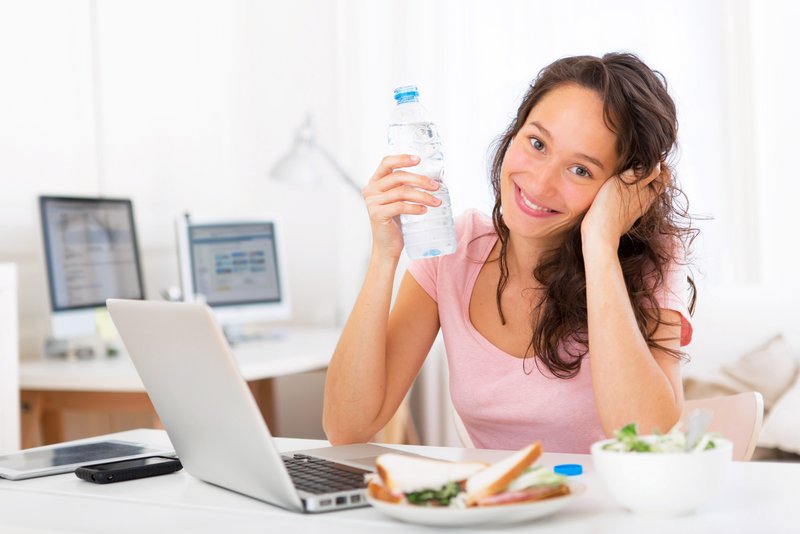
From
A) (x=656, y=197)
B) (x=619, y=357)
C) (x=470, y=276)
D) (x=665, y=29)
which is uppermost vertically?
(x=665, y=29)

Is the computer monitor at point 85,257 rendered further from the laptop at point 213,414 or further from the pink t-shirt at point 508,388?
the laptop at point 213,414

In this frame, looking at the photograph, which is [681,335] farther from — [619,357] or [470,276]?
[470,276]

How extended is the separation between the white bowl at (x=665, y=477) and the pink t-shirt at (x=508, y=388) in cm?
65

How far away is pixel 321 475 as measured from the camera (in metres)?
1.08

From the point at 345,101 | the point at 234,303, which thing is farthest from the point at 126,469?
the point at 345,101

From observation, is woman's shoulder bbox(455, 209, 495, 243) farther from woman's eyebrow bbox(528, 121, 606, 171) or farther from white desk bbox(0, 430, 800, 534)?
→ white desk bbox(0, 430, 800, 534)

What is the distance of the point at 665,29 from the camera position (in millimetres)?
3416

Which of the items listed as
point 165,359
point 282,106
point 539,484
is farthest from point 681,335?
point 282,106

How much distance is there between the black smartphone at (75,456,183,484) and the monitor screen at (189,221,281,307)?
1919mm

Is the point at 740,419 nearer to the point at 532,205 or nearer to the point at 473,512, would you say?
the point at 532,205

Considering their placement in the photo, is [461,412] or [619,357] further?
[461,412]

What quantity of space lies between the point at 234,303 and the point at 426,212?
1869mm

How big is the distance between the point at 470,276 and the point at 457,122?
1900 mm

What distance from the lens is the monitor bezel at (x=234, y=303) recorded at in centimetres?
306
